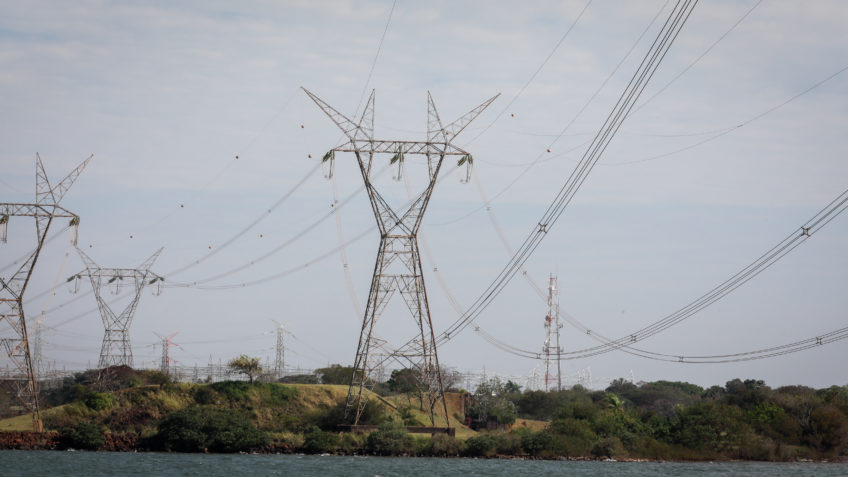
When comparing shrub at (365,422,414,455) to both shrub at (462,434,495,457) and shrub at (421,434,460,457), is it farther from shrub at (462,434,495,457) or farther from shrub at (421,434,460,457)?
shrub at (462,434,495,457)

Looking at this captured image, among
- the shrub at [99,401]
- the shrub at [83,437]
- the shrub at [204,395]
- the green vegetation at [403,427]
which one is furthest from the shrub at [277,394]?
the shrub at [83,437]

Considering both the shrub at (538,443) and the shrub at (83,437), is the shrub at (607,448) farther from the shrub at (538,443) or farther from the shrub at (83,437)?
the shrub at (83,437)

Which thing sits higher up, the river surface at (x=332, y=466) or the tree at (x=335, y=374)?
the tree at (x=335, y=374)

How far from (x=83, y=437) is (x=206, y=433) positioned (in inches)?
410

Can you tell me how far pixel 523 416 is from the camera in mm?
136500

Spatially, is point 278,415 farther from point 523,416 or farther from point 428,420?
point 523,416

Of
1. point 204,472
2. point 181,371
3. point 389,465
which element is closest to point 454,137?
point 389,465

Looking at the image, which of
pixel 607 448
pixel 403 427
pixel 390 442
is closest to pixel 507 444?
pixel 607 448

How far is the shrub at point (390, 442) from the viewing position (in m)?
81.4

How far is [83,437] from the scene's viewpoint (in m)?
81.2

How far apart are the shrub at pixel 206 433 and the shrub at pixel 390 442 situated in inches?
382

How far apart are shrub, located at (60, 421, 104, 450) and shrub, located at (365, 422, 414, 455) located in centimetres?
2334

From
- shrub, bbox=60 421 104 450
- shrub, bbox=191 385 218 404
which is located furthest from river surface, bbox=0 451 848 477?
shrub, bbox=191 385 218 404

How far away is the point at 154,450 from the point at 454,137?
1491 inches
